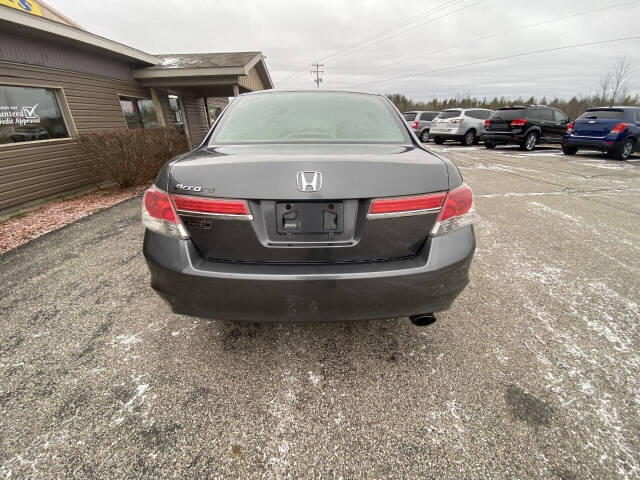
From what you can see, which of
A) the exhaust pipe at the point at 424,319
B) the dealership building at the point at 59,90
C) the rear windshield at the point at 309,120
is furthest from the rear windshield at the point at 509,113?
the exhaust pipe at the point at 424,319

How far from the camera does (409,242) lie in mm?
1443

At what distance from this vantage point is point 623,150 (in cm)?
992

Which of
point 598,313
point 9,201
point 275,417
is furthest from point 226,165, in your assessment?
point 9,201

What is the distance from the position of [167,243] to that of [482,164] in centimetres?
1035

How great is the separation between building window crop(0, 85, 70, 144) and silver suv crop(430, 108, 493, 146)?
1553cm

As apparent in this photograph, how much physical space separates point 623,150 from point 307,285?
13.8 m

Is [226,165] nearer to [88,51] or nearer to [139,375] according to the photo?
[139,375]

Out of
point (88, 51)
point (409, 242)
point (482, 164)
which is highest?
point (88, 51)

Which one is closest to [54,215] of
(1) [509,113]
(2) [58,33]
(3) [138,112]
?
(2) [58,33]

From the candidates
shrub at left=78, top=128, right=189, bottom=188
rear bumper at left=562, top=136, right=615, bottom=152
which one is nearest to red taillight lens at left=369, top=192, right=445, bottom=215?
shrub at left=78, top=128, right=189, bottom=188

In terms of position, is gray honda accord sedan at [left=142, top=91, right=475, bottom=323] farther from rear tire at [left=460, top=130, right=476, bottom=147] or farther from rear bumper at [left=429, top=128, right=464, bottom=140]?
rear tire at [left=460, top=130, right=476, bottom=147]

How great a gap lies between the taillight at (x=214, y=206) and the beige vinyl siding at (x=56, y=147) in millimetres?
6394

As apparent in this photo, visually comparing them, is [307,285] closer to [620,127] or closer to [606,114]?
[620,127]

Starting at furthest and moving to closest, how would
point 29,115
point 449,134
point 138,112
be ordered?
point 449,134 → point 138,112 → point 29,115
